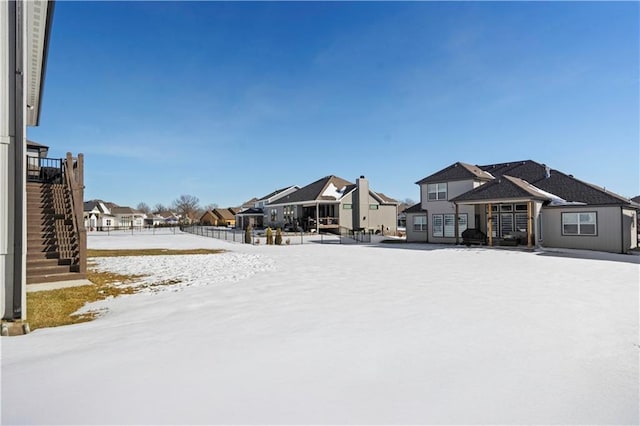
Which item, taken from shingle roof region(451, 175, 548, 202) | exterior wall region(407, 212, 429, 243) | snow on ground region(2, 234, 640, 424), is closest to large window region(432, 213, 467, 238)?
exterior wall region(407, 212, 429, 243)

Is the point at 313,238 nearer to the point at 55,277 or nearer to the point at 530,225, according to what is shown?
the point at 530,225

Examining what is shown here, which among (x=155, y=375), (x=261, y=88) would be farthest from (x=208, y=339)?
(x=261, y=88)

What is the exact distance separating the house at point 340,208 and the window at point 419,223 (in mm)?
10677

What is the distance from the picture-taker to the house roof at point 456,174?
82.2 ft

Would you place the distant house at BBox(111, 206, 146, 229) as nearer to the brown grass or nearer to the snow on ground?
the brown grass

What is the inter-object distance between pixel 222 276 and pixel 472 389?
352 inches

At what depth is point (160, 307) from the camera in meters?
7.14

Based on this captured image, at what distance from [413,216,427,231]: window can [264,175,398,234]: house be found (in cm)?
1068

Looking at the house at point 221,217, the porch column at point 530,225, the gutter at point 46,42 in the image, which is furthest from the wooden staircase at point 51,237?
the house at point 221,217

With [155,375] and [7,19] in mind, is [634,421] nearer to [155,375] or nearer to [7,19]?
[155,375]

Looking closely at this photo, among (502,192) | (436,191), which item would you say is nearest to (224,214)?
(436,191)

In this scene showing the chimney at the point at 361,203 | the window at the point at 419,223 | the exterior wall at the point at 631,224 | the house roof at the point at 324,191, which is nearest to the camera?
the exterior wall at the point at 631,224

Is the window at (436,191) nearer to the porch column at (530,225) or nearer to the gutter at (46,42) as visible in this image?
the porch column at (530,225)

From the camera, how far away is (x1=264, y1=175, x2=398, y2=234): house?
38.8 meters
